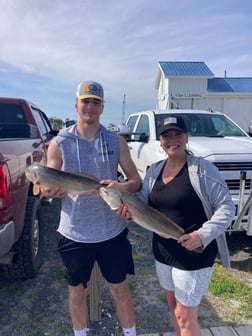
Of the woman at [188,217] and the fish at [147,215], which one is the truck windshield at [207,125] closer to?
the woman at [188,217]

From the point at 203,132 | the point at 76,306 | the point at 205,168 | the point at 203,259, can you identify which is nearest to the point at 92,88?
the point at 205,168

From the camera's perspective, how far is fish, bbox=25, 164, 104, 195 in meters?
1.92

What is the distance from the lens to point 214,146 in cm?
452

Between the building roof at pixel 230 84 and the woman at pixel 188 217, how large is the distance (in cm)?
1904

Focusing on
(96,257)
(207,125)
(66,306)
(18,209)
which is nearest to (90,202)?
(96,257)

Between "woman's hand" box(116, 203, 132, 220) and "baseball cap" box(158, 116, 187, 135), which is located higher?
"baseball cap" box(158, 116, 187, 135)

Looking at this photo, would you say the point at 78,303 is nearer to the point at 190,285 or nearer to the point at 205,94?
the point at 190,285

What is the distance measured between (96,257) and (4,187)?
919 millimetres

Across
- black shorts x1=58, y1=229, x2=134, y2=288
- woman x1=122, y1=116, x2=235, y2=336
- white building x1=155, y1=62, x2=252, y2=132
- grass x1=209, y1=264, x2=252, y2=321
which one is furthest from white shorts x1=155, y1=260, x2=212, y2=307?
white building x1=155, y1=62, x2=252, y2=132

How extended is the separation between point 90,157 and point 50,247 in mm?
2848

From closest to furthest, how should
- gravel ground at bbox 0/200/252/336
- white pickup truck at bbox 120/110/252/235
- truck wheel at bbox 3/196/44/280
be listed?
gravel ground at bbox 0/200/252/336, truck wheel at bbox 3/196/44/280, white pickup truck at bbox 120/110/252/235

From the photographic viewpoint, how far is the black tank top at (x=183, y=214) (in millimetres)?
1986

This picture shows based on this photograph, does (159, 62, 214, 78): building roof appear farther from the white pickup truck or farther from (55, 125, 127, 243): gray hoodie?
(55, 125, 127, 243): gray hoodie

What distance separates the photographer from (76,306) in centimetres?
232
